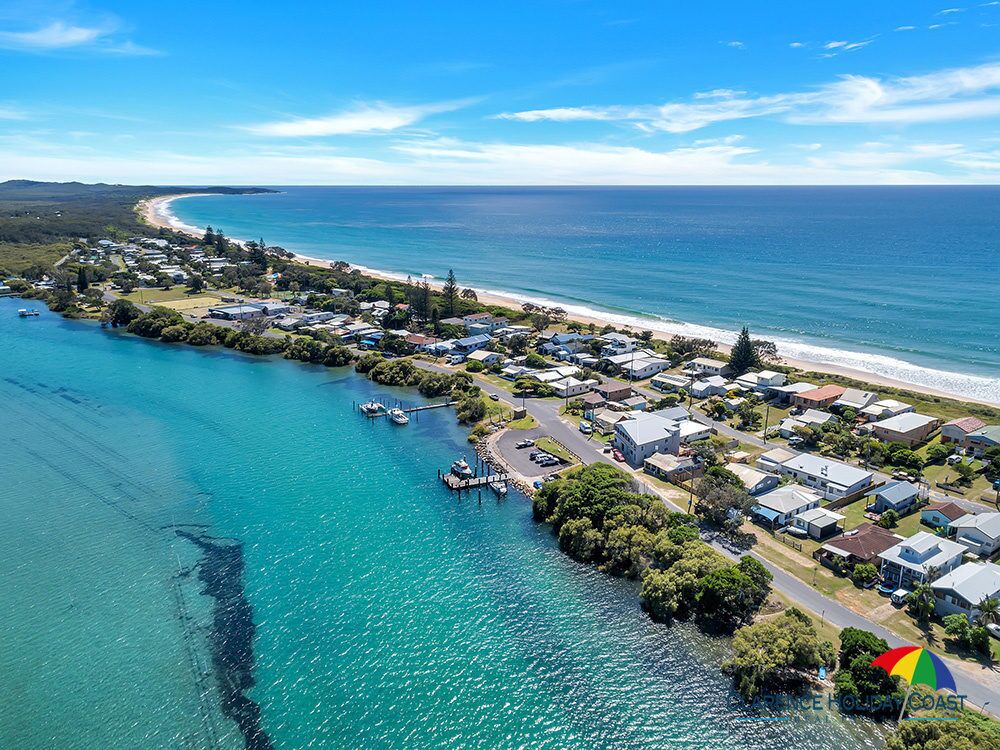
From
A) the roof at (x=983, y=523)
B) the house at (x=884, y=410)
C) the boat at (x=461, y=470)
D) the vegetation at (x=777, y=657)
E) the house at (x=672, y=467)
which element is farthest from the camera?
the house at (x=884, y=410)

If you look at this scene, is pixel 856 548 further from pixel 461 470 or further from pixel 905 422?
pixel 461 470

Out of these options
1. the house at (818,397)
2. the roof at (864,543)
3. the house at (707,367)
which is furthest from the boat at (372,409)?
the house at (818,397)

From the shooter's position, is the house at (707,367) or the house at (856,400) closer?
the house at (856,400)

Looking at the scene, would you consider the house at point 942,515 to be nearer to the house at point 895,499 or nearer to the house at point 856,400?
the house at point 895,499

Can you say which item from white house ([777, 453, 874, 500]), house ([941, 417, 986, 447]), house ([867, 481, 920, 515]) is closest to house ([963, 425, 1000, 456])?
house ([941, 417, 986, 447])

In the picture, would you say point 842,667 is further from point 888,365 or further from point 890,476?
point 888,365

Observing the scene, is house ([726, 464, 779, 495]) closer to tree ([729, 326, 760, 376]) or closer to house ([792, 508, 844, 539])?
house ([792, 508, 844, 539])
